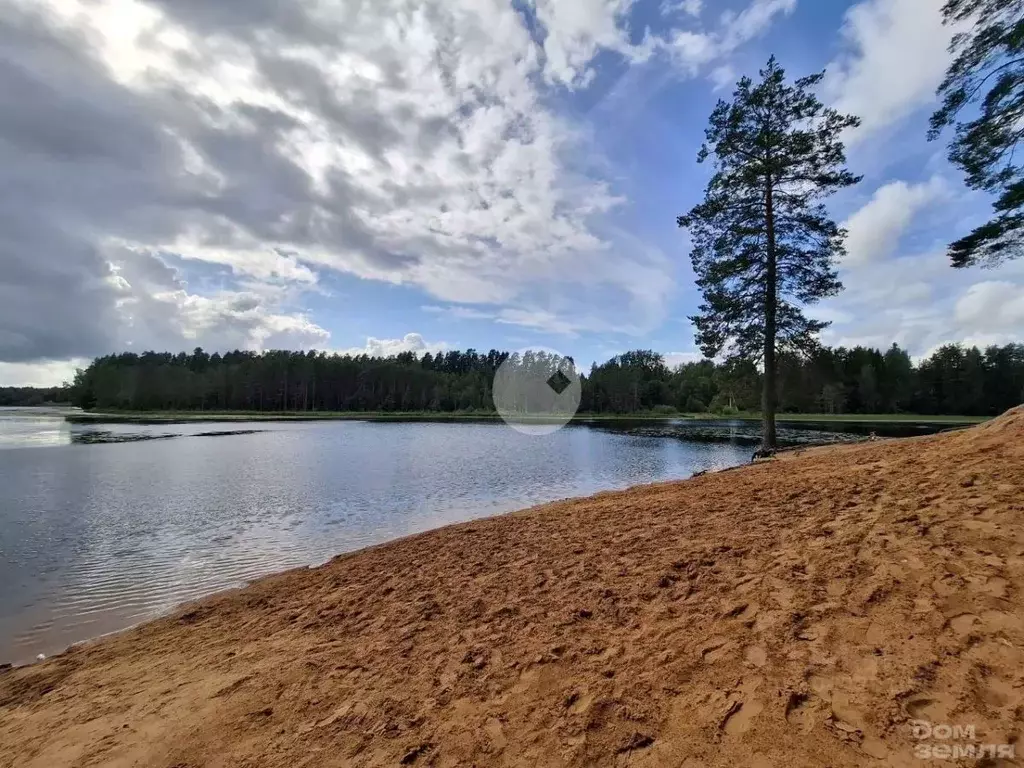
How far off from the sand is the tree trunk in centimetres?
1150

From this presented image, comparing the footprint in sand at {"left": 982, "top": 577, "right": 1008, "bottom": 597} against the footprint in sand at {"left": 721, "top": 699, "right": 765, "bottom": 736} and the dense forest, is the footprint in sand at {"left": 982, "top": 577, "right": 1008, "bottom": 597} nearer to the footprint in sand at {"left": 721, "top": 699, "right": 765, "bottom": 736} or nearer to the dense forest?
the footprint in sand at {"left": 721, "top": 699, "right": 765, "bottom": 736}

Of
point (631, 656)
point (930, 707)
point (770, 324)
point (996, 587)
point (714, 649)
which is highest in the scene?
point (770, 324)

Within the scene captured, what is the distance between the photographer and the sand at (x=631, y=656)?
277cm

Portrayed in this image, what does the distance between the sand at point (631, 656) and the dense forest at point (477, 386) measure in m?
90.4

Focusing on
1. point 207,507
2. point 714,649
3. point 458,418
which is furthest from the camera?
point 458,418

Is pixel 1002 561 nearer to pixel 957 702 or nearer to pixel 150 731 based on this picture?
pixel 957 702

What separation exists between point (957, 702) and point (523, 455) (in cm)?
2629

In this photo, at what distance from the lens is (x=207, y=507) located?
49.3 ft

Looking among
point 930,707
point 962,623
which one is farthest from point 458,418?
point 930,707

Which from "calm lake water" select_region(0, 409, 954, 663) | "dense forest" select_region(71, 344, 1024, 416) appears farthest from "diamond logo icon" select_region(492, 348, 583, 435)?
"calm lake water" select_region(0, 409, 954, 663)

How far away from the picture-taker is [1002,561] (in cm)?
368

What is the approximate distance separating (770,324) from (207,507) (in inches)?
779

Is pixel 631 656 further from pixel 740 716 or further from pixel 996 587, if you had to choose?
pixel 996 587

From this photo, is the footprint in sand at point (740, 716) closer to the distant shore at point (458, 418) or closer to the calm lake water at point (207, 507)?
the calm lake water at point (207, 507)
